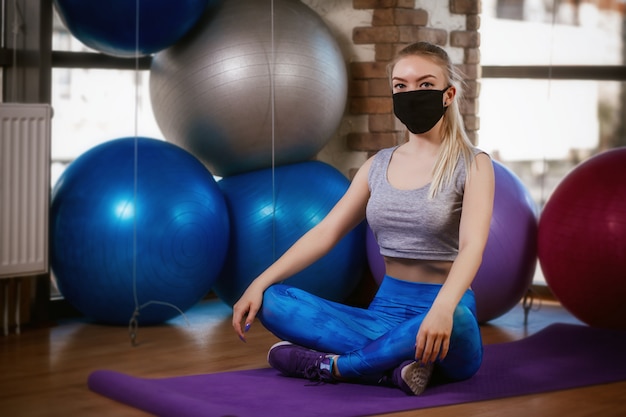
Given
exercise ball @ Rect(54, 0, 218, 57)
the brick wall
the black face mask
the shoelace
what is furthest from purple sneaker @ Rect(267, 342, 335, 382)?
the brick wall

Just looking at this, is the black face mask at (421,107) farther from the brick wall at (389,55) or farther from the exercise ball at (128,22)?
the brick wall at (389,55)

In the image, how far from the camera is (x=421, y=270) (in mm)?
2748

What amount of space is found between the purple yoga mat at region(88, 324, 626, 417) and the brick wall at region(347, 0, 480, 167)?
121cm

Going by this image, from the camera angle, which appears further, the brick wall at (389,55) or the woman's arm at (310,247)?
the brick wall at (389,55)

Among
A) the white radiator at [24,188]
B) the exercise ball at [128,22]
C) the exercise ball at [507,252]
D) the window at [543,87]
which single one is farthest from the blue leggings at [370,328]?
the window at [543,87]

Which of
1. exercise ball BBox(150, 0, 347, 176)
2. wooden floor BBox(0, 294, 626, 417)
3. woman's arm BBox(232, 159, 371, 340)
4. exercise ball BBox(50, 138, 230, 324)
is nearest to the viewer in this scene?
wooden floor BBox(0, 294, 626, 417)

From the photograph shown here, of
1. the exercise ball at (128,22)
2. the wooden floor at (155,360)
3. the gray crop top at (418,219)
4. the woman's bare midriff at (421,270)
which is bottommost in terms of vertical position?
the wooden floor at (155,360)

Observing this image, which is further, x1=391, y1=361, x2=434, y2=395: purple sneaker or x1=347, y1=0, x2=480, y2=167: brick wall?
x1=347, y1=0, x2=480, y2=167: brick wall

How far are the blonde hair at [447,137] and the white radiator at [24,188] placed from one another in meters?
1.35

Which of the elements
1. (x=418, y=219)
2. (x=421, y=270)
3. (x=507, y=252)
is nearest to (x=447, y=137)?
(x=418, y=219)

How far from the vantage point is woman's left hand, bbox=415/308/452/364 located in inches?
93.4

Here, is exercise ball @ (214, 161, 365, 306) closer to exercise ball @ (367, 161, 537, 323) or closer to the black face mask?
exercise ball @ (367, 161, 537, 323)

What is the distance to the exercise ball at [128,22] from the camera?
344 centimetres

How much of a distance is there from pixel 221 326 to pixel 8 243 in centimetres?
80
